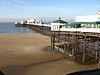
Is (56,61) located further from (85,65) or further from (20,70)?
(20,70)

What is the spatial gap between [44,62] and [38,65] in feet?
4.44

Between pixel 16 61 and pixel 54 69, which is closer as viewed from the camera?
pixel 54 69

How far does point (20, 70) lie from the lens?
14.6 meters

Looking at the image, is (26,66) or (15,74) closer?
(15,74)

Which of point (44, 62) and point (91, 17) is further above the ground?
point (91, 17)

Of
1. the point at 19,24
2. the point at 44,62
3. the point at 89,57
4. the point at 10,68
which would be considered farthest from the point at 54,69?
the point at 19,24

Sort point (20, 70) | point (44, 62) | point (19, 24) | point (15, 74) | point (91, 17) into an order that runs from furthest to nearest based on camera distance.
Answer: point (19, 24)
point (91, 17)
point (44, 62)
point (20, 70)
point (15, 74)

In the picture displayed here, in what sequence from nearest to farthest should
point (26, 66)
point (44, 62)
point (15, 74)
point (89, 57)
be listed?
point (15, 74) → point (26, 66) → point (44, 62) → point (89, 57)

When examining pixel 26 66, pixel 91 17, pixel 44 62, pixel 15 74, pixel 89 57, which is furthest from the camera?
pixel 91 17

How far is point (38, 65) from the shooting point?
1622cm

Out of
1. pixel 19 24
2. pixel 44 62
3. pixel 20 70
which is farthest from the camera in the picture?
pixel 19 24

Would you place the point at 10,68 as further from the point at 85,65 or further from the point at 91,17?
the point at 91,17

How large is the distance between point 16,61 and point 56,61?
4.95m

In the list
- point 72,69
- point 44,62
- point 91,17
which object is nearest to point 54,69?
point 72,69
